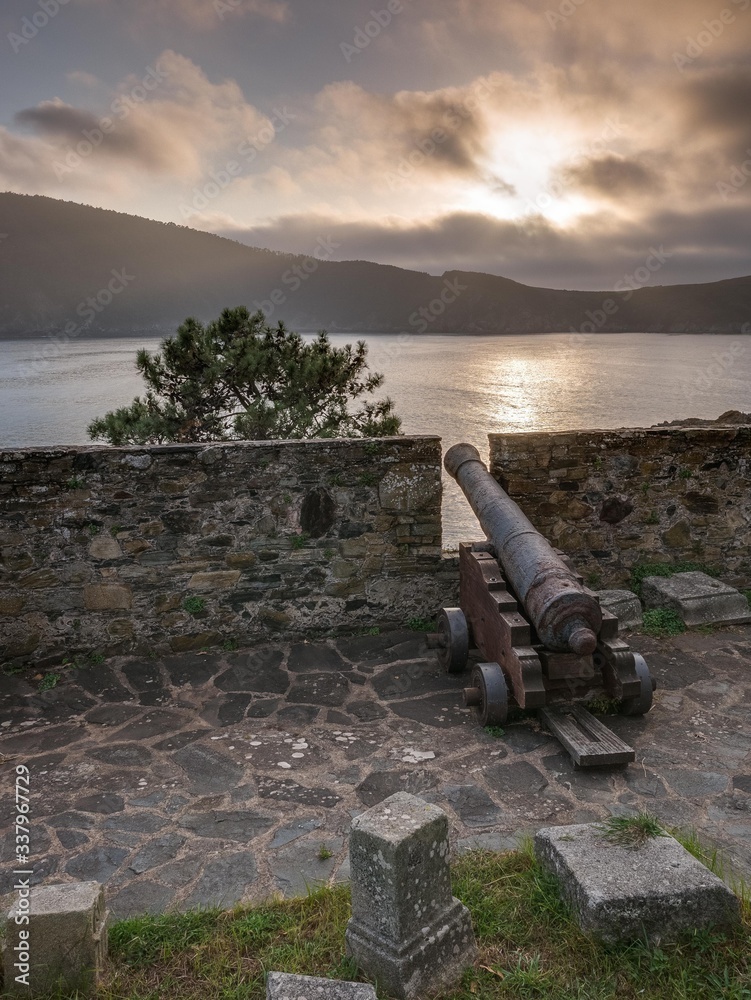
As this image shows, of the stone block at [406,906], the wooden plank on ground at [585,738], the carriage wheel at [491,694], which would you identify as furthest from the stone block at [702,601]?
the stone block at [406,906]

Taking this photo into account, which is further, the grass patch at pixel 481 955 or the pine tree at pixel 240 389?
the pine tree at pixel 240 389

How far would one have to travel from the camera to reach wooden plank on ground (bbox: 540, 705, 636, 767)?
412 centimetres

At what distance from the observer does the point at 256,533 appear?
6035 millimetres

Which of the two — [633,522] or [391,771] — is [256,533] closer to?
[391,771]

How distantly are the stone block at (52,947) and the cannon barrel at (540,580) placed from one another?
2972mm

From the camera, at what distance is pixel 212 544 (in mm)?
5965

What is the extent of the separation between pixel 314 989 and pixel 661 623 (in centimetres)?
482

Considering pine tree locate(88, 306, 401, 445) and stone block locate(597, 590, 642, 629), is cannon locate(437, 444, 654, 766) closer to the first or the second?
stone block locate(597, 590, 642, 629)

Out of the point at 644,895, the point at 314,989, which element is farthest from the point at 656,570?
the point at 314,989

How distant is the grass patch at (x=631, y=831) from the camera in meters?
3.06

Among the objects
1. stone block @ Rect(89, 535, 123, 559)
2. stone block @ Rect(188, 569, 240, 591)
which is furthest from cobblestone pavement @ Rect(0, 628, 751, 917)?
stone block @ Rect(89, 535, 123, 559)

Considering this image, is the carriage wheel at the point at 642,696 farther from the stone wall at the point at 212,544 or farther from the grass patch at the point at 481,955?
the stone wall at the point at 212,544

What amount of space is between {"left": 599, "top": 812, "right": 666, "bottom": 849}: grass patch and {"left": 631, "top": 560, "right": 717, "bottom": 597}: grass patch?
12.6ft

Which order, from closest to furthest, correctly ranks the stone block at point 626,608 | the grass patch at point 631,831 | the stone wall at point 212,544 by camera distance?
the grass patch at point 631,831
the stone wall at point 212,544
the stone block at point 626,608
